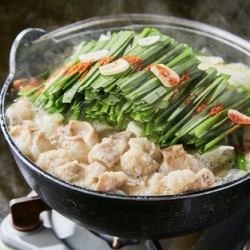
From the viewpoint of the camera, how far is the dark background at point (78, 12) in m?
3.82

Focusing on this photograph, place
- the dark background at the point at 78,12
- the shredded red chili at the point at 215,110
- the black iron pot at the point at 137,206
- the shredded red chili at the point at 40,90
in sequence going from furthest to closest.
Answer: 1. the dark background at the point at 78,12
2. the shredded red chili at the point at 40,90
3. the shredded red chili at the point at 215,110
4. the black iron pot at the point at 137,206

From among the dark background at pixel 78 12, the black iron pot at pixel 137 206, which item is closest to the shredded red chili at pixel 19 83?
the black iron pot at pixel 137 206

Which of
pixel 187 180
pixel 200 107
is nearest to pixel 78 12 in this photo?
pixel 200 107

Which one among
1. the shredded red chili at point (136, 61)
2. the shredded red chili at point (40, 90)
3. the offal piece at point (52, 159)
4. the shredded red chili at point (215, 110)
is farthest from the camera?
the shredded red chili at point (40, 90)

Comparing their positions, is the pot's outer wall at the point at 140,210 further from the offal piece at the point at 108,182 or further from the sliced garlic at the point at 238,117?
the sliced garlic at the point at 238,117

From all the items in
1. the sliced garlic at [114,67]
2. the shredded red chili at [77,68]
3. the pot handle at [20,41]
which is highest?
the pot handle at [20,41]

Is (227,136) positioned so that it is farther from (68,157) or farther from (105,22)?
(105,22)

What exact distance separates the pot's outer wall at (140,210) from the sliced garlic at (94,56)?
1.94ft

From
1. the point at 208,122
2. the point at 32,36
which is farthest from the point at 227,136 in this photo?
the point at 32,36

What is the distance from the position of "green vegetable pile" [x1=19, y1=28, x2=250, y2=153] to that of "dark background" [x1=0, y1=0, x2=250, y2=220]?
169 centimetres

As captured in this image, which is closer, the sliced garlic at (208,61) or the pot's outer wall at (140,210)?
the pot's outer wall at (140,210)

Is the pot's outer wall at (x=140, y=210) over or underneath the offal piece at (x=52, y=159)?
underneath

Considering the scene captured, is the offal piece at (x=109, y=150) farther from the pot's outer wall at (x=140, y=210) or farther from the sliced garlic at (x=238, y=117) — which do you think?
the sliced garlic at (x=238, y=117)

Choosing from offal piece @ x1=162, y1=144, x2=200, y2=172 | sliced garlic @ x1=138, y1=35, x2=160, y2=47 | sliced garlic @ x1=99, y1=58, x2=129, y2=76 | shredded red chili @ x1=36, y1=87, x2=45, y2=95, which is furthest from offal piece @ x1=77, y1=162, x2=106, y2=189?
sliced garlic @ x1=138, y1=35, x2=160, y2=47
